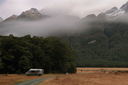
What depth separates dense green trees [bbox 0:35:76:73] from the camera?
234 feet

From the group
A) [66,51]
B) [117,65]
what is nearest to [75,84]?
[66,51]

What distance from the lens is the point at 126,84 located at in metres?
33.0

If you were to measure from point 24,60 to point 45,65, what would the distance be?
14.3 metres

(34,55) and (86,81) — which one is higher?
(34,55)

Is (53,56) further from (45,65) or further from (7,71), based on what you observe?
(7,71)

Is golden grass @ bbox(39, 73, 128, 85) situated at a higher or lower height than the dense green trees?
lower

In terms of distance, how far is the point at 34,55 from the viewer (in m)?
80.9

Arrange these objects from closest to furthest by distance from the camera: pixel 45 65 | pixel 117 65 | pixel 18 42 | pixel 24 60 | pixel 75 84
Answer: pixel 75 84 → pixel 24 60 → pixel 18 42 → pixel 45 65 → pixel 117 65

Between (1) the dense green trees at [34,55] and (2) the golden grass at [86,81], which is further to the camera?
(1) the dense green trees at [34,55]

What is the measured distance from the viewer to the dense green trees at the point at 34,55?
71.2 m

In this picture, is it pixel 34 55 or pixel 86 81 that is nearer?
pixel 86 81

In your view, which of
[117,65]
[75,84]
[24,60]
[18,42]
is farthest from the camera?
[117,65]

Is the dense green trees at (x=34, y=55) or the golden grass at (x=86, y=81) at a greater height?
the dense green trees at (x=34, y=55)

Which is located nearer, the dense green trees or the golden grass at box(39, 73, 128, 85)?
the golden grass at box(39, 73, 128, 85)
